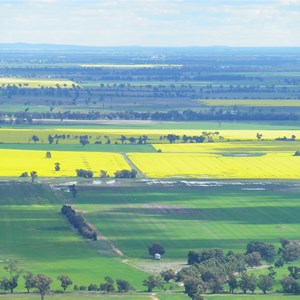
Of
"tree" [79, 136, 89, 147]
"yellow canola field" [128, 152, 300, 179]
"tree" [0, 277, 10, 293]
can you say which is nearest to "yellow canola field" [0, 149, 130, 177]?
"yellow canola field" [128, 152, 300, 179]

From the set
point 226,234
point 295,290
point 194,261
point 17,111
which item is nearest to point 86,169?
point 226,234

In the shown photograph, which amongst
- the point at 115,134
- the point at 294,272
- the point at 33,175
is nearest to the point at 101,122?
the point at 115,134

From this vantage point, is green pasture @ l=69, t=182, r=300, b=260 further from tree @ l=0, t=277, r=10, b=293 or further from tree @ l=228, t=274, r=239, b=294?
tree @ l=0, t=277, r=10, b=293

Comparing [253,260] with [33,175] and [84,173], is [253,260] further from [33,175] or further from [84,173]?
[84,173]

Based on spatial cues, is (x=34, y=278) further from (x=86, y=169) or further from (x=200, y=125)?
(x=200, y=125)

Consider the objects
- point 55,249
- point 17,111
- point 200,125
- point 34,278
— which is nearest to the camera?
point 34,278

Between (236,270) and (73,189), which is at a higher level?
(236,270)
